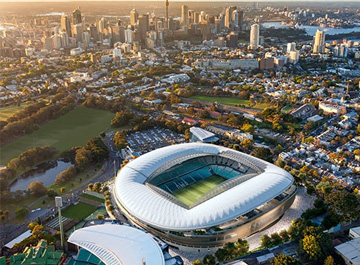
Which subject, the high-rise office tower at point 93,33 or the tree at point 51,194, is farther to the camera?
the high-rise office tower at point 93,33

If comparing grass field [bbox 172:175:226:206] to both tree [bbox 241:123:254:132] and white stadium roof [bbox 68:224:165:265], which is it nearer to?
white stadium roof [bbox 68:224:165:265]

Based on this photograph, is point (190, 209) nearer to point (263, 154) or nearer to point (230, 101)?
point (263, 154)

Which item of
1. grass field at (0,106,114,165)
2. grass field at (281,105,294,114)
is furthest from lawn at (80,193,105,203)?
grass field at (281,105,294,114)

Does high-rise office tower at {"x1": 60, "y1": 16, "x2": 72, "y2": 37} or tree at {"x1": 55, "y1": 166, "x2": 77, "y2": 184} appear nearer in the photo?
tree at {"x1": 55, "y1": 166, "x2": 77, "y2": 184}

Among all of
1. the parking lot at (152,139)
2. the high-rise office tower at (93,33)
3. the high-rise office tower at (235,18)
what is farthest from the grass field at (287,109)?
the high-rise office tower at (235,18)

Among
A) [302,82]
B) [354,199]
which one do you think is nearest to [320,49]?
[302,82]

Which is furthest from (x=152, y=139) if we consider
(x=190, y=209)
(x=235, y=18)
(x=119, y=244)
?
(x=235, y=18)

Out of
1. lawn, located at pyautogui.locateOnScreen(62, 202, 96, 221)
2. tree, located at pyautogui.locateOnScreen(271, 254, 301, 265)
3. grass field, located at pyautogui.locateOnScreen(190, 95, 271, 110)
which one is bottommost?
lawn, located at pyautogui.locateOnScreen(62, 202, 96, 221)

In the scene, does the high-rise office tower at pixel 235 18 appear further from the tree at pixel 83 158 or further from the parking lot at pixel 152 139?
the tree at pixel 83 158
